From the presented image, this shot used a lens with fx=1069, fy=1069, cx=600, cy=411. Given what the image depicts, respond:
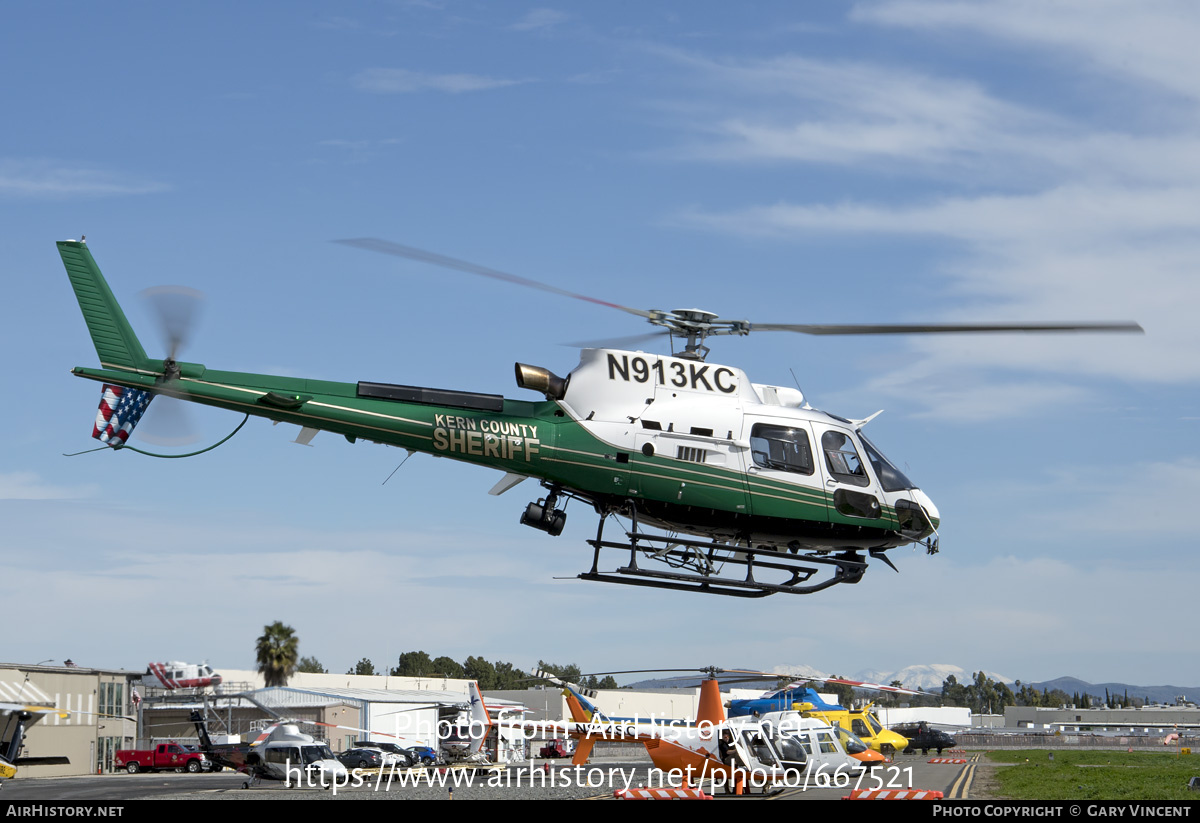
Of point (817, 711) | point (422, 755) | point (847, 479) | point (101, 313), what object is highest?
point (101, 313)

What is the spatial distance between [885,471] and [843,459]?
0.95 meters

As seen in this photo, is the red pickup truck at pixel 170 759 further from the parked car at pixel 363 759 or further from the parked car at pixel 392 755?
the parked car at pixel 363 759

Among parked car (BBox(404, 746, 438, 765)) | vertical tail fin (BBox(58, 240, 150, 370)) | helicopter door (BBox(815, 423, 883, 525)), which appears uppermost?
vertical tail fin (BBox(58, 240, 150, 370))

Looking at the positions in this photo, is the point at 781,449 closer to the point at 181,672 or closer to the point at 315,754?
the point at 315,754

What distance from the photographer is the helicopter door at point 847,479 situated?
18625 millimetres

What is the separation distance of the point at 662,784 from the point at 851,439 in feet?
42.5

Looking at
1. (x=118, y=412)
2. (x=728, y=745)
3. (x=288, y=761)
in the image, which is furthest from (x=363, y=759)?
(x=118, y=412)

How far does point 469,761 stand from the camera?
44.9 meters

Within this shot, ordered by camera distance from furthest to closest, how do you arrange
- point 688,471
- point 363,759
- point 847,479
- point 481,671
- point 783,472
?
1. point 481,671
2. point 363,759
3. point 847,479
4. point 783,472
5. point 688,471

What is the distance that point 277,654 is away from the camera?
6303 centimetres

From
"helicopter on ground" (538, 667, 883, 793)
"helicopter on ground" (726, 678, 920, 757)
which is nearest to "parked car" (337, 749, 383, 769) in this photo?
"helicopter on ground" (726, 678, 920, 757)

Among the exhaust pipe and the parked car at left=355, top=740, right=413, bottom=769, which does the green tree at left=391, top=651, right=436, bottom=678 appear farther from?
the exhaust pipe

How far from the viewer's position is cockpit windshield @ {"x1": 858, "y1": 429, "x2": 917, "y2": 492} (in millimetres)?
19188

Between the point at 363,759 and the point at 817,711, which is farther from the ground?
the point at 817,711
